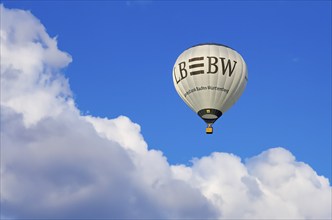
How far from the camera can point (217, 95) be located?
145m

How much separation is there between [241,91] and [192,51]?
22.9ft

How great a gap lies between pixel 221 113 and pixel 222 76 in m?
4.22

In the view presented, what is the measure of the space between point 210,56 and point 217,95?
417 centimetres

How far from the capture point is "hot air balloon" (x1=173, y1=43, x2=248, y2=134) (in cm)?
14425

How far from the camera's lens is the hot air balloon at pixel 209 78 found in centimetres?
14425

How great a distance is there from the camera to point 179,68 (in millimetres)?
146000

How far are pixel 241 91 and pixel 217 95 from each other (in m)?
3.86

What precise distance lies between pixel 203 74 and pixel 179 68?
126 inches

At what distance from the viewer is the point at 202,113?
145250 millimetres

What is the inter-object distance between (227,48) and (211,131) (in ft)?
29.6

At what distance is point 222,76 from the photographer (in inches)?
5689

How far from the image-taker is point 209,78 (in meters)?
144

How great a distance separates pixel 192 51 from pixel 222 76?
4304 mm

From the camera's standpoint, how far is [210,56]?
474 feet
